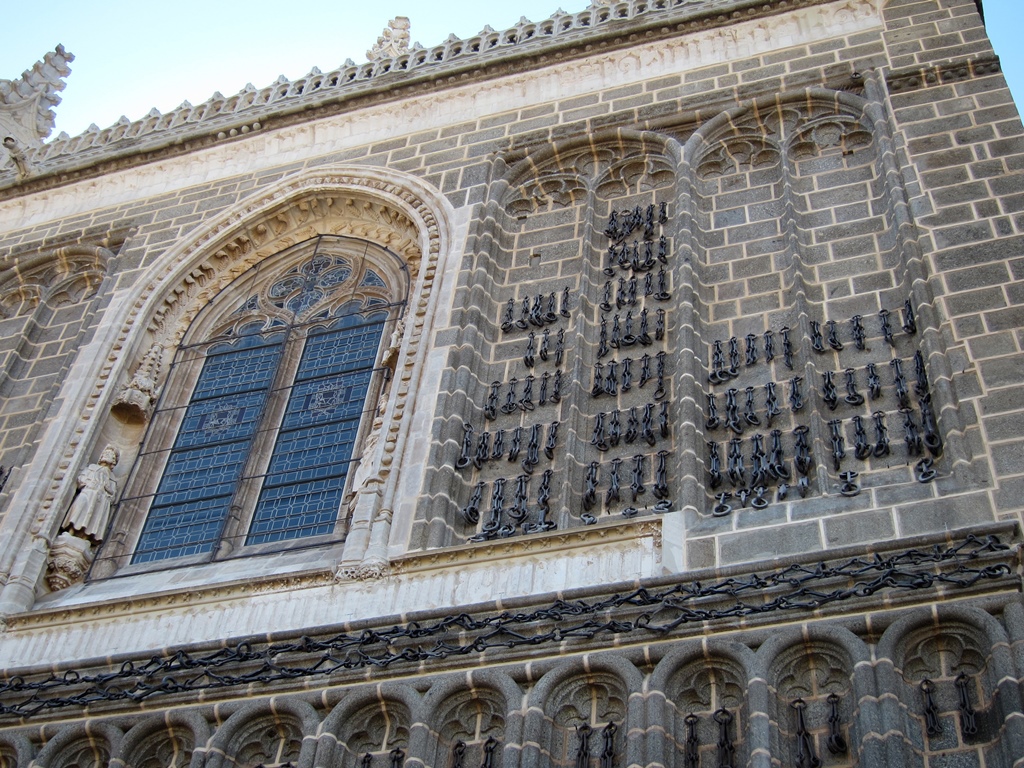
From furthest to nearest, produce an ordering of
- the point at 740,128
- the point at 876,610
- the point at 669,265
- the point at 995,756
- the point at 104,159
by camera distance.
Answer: the point at 104,159 → the point at 740,128 → the point at 669,265 → the point at 876,610 → the point at 995,756

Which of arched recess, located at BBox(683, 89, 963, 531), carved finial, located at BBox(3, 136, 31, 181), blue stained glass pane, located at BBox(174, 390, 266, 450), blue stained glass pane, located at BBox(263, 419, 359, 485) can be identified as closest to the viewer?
arched recess, located at BBox(683, 89, 963, 531)

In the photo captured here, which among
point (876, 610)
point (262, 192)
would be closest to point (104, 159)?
point (262, 192)

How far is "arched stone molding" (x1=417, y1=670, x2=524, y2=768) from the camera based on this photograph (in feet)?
30.5

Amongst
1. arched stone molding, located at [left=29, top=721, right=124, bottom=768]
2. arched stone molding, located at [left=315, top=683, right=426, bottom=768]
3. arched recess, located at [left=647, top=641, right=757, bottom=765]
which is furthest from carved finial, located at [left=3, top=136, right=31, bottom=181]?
arched recess, located at [left=647, top=641, right=757, bottom=765]

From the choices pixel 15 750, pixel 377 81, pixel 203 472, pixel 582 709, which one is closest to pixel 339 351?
pixel 203 472

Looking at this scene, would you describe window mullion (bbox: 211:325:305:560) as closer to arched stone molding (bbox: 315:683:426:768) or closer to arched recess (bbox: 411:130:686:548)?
arched recess (bbox: 411:130:686:548)

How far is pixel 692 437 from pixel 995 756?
374 centimetres

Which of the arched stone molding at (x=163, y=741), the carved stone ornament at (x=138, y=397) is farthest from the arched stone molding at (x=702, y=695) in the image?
the carved stone ornament at (x=138, y=397)

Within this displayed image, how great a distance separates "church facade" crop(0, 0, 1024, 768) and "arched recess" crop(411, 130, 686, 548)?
4 cm

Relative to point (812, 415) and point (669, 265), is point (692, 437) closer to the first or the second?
point (812, 415)

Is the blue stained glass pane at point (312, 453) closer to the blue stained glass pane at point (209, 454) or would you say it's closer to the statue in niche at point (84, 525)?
the blue stained glass pane at point (209, 454)

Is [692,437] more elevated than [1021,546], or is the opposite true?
[692,437]

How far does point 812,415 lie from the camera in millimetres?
11172

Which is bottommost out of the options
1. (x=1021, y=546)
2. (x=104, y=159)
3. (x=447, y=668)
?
(x=447, y=668)
